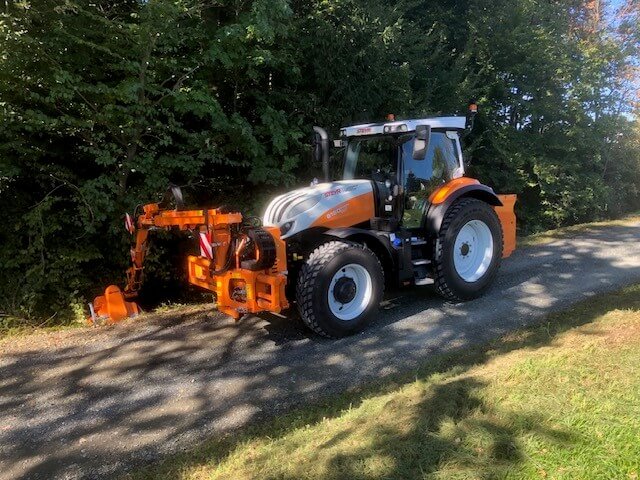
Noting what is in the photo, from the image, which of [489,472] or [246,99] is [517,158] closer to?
[246,99]

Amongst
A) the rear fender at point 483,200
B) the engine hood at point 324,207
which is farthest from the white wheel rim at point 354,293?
the rear fender at point 483,200

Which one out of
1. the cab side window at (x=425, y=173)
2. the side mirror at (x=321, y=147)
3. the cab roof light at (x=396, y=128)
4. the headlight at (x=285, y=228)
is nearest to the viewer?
the headlight at (x=285, y=228)

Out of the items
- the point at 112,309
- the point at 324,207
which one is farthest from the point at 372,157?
the point at 112,309

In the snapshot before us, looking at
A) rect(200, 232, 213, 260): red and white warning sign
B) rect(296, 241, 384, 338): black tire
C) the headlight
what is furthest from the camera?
the headlight

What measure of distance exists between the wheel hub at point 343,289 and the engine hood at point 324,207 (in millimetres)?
716

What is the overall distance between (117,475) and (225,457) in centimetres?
68

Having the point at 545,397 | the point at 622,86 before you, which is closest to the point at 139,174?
the point at 545,397

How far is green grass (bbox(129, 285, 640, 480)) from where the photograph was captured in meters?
2.36

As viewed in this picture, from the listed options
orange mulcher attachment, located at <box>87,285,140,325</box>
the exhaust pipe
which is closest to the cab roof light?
the exhaust pipe

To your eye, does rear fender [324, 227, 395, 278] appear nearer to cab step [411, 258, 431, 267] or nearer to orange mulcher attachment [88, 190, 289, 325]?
cab step [411, 258, 431, 267]

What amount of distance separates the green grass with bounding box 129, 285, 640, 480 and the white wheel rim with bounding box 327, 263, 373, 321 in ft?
4.04

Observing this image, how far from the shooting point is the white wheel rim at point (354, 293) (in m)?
5.09

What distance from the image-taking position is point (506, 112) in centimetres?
1327

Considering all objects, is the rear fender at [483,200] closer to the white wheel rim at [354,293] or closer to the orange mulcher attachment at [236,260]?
the white wheel rim at [354,293]
